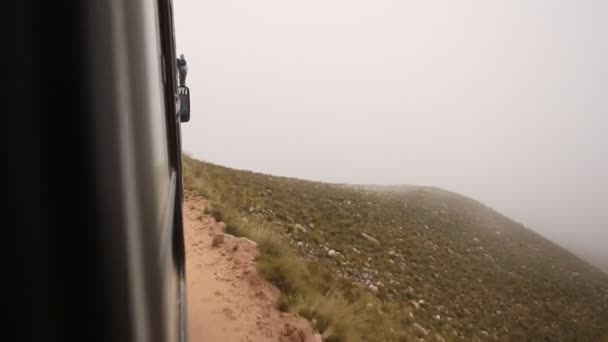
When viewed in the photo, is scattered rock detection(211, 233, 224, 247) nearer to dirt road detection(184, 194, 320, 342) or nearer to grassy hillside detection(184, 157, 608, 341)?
dirt road detection(184, 194, 320, 342)

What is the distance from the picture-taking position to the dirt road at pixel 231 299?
4.05 metres

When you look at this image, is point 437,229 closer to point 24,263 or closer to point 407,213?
point 407,213

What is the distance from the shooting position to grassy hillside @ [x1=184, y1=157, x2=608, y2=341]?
18.5 feet

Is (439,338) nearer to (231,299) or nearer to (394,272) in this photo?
(394,272)

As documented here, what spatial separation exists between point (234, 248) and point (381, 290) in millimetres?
4912

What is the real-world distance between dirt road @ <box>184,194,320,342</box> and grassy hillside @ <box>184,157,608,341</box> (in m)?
0.27

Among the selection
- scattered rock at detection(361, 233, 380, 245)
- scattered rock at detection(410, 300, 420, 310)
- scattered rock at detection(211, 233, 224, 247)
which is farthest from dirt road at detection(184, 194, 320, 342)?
scattered rock at detection(361, 233, 380, 245)

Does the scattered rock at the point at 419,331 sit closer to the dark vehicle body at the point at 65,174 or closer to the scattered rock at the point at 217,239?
the scattered rock at the point at 217,239

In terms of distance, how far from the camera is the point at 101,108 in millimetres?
473

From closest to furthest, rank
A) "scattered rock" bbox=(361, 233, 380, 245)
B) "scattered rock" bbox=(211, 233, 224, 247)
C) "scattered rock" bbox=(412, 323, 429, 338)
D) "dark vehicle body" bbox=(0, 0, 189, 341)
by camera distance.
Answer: "dark vehicle body" bbox=(0, 0, 189, 341) → "scattered rock" bbox=(211, 233, 224, 247) → "scattered rock" bbox=(412, 323, 429, 338) → "scattered rock" bbox=(361, 233, 380, 245)

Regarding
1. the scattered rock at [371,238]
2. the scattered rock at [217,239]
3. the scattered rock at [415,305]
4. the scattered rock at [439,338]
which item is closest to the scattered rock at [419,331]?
the scattered rock at [439,338]

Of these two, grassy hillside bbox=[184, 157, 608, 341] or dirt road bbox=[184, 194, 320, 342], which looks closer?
dirt road bbox=[184, 194, 320, 342]

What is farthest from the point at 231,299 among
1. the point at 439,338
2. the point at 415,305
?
the point at 415,305

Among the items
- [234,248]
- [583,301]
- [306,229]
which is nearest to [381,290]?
[306,229]
